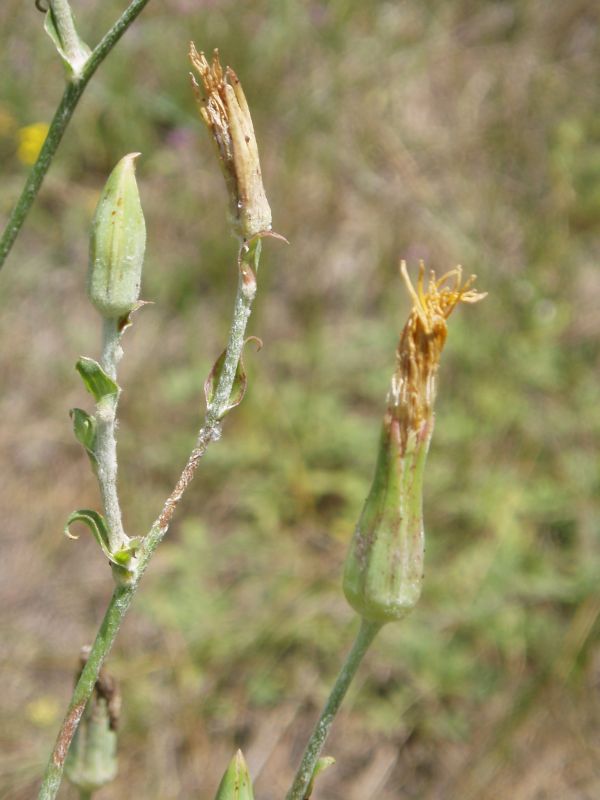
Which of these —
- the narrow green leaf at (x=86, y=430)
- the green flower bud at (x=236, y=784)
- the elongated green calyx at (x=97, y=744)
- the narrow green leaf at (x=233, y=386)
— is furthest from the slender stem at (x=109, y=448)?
the elongated green calyx at (x=97, y=744)

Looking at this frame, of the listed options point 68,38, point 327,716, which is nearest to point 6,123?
point 68,38

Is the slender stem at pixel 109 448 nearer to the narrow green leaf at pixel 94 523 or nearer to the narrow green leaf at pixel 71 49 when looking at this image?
the narrow green leaf at pixel 94 523

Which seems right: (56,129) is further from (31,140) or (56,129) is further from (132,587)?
(31,140)

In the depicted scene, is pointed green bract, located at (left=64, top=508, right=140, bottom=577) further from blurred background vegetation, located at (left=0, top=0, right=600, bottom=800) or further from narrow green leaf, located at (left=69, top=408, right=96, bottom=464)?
blurred background vegetation, located at (left=0, top=0, right=600, bottom=800)

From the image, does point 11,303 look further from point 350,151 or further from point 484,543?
point 484,543

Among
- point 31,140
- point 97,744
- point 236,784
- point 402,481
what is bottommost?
point 236,784

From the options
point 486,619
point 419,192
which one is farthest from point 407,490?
point 419,192
